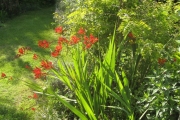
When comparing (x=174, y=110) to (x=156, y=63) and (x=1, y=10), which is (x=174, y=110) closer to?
(x=156, y=63)

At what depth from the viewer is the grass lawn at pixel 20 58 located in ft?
13.6

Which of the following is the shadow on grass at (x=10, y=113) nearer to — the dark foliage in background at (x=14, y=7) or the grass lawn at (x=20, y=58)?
the grass lawn at (x=20, y=58)

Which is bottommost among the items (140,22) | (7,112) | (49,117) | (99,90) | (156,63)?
(7,112)

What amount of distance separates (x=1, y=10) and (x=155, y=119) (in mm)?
6959

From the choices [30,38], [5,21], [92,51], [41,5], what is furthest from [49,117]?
[41,5]

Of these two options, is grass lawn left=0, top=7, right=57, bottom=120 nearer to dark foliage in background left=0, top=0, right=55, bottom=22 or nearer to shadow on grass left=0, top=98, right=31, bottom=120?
shadow on grass left=0, top=98, right=31, bottom=120

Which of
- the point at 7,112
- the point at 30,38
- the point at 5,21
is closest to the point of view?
the point at 7,112

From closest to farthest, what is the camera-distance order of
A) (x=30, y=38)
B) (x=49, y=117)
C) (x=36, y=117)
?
(x=49, y=117) < (x=36, y=117) < (x=30, y=38)

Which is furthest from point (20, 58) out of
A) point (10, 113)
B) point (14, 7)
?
point (14, 7)

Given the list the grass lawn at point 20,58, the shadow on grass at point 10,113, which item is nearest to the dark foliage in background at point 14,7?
the grass lawn at point 20,58

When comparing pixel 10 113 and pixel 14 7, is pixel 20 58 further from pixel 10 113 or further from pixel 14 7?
pixel 14 7

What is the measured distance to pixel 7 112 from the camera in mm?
4059

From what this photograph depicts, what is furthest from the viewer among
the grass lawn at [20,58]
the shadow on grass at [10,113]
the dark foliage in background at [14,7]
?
the dark foliage in background at [14,7]

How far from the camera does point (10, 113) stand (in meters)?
4.03
